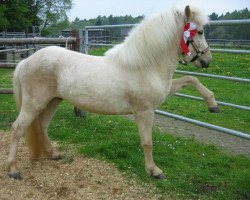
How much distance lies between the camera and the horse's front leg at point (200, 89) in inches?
162

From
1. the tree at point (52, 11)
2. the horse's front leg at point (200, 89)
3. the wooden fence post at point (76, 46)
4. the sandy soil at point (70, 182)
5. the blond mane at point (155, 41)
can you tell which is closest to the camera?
the sandy soil at point (70, 182)

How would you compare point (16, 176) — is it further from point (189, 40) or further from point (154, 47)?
point (189, 40)

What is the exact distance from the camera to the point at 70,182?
4.02 m

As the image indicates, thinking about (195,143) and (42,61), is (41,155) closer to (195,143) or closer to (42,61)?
(42,61)

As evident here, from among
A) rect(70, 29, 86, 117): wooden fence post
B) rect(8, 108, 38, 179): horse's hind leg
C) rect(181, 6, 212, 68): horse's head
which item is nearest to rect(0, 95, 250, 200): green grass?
rect(70, 29, 86, 117): wooden fence post

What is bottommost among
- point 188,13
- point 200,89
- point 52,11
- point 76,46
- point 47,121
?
point 47,121

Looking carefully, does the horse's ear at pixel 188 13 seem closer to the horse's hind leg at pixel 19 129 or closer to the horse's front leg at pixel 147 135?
the horse's front leg at pixel 147 135

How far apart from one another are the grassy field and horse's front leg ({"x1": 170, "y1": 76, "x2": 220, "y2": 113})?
2.79 ft

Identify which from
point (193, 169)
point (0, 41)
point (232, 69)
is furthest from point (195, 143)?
point (232, 69)

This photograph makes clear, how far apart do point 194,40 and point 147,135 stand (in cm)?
121

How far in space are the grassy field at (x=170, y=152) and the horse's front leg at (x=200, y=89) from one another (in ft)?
2.79

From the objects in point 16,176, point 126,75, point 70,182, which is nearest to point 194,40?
point 126,75

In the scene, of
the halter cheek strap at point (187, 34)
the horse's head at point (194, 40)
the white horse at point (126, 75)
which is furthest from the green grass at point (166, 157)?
the halter cheek strap at point (187, 34)

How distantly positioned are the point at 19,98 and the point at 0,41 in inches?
111
